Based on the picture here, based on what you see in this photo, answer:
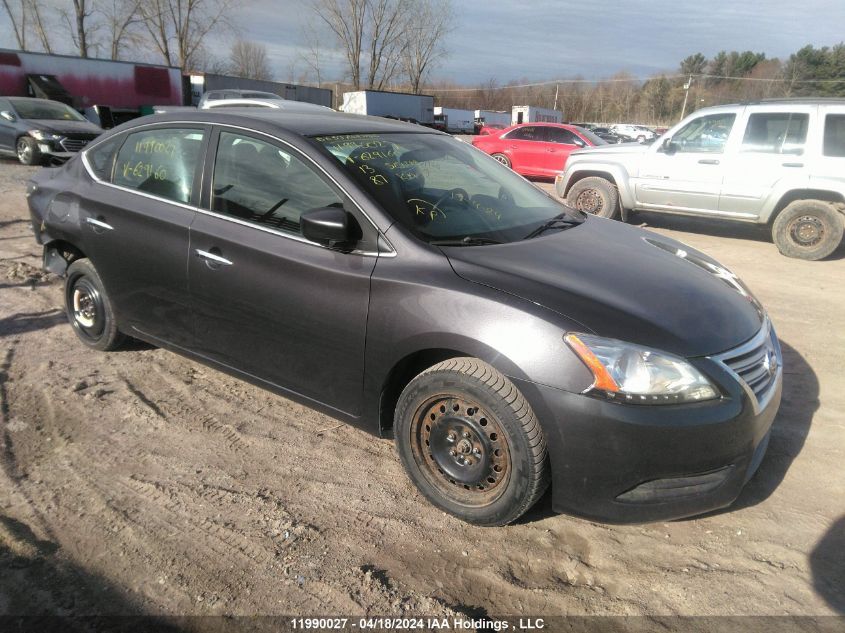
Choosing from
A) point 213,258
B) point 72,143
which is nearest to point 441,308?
point 213,258

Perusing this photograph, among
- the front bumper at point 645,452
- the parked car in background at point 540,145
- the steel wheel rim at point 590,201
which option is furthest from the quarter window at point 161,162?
the parked car in background at point 540,145

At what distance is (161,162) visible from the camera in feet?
12.1

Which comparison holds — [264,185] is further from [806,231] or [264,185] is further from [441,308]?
[806,231]

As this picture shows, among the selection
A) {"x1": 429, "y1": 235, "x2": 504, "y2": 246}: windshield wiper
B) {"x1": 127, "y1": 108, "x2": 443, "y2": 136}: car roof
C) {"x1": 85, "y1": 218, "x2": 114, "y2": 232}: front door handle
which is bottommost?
{"x1": 85, "y1": 218, "x2": 114, "y2": 232}: front door handle

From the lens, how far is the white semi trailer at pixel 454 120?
46688mm

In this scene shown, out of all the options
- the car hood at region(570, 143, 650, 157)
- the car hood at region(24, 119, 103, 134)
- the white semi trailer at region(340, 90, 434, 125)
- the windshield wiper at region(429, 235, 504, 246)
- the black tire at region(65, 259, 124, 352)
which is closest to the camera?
the windshield wiper at region(429, 235, 504, 246)

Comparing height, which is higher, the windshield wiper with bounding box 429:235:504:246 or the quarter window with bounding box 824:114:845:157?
the quarter window with bounding box 824:114:845:157

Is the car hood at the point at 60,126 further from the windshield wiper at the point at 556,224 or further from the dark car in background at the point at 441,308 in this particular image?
the windshield wiper at the point at 556,224

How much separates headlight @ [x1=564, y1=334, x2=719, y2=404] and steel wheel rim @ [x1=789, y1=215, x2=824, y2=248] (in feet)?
23.2

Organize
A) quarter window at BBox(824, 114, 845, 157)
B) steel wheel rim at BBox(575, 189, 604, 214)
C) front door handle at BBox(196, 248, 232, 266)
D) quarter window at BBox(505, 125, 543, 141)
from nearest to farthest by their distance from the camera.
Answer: front door handle at BBox(196, 248, 232, 266)
quarter window at BBox(824, 114, 845, 157)
steel wheel rim at BBox(575, 189, 604, 214)
quarter window at BBox(505, 125, 543, 141)

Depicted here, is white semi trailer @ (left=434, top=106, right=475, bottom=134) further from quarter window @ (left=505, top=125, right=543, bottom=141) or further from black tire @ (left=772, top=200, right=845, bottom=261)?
black tire @ (left=772, top=200, right=845, bottom=261)

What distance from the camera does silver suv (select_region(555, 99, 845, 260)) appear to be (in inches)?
311

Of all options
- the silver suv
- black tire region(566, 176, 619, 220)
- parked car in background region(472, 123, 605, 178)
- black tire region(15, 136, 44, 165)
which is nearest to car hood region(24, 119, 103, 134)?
black tire region(15, 136, 44, 165)

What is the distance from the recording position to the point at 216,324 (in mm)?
3348
